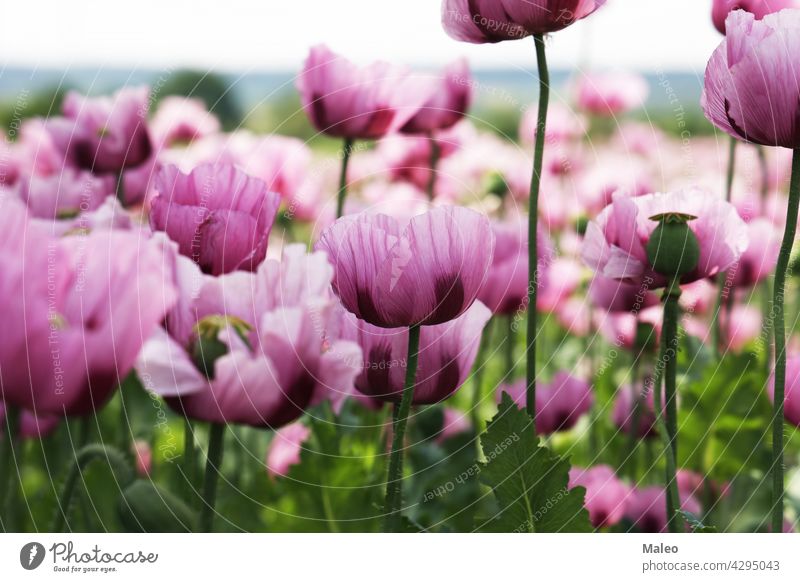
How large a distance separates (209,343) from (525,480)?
17 centimetres

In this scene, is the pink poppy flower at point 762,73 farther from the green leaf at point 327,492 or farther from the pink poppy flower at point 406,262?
the green leaf at point 327,492

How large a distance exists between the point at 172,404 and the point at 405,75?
11.7 inches

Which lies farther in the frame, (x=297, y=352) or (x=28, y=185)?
(x=28, y=185)

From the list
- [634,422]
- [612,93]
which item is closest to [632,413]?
[634,422]

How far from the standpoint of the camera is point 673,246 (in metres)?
0.41

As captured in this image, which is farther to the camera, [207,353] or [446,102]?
[446,102]

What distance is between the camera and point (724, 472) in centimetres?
64

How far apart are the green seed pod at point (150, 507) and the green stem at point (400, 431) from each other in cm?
9

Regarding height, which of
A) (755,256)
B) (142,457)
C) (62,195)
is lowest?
(142,457)

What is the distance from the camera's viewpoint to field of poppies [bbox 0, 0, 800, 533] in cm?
31

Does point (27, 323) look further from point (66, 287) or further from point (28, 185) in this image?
point (28, 185)

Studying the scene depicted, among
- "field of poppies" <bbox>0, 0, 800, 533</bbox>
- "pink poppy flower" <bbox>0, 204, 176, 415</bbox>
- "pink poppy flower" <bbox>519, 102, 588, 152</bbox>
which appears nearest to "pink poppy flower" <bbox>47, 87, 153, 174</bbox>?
"field of poppies" <bbox>0, 0, 800, 533</bbox>

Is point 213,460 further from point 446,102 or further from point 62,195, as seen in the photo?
point 446,102

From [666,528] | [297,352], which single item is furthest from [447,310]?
[666,528]
